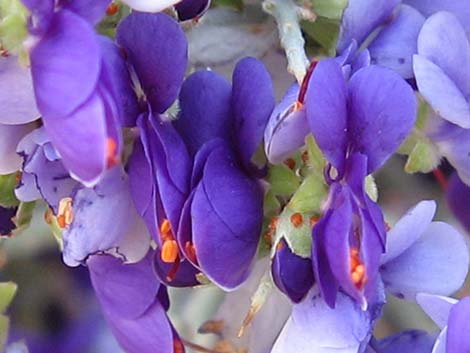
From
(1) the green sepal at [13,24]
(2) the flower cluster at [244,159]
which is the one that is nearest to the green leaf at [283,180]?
(2) the flower cluster at [244,159]

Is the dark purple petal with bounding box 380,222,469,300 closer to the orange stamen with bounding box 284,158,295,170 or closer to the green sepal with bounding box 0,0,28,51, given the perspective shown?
the orange stamen with bounding box 284,158,295,170

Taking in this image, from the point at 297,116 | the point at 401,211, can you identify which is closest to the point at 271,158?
the point at 297,116

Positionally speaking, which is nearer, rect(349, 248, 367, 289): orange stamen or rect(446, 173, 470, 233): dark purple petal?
rect(349, 248, 367, 289): orange stamen

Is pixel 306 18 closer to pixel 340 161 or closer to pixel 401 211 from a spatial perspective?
pixel 340 161

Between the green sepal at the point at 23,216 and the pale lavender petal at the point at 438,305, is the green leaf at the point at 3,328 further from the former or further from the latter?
the pale lavender petal at the point at 438,305

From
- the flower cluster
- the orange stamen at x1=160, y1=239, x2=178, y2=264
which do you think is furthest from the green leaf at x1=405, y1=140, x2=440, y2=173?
the orange stamen at x1=160, y1=239, x2=178, y2=264

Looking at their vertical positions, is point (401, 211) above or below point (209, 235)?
below

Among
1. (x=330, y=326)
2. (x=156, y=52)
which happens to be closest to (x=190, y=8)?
(x=156, y=52)
